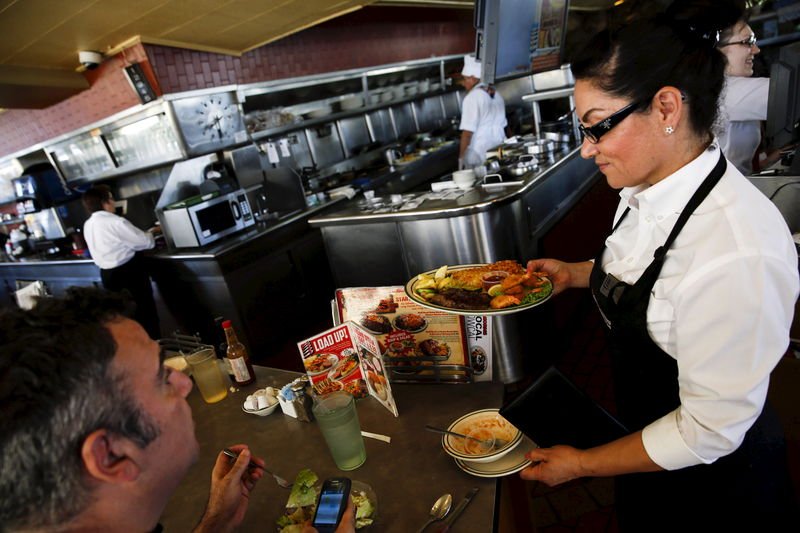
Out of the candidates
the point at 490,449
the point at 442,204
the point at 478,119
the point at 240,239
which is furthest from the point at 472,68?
the point at 490,449

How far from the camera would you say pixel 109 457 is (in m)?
0.80

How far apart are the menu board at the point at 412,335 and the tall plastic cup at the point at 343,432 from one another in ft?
1.21

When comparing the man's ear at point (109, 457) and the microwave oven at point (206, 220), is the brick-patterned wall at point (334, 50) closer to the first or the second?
the microwave oven at point (206, 220)

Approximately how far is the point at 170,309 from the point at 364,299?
161 inches

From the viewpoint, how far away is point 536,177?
3.63 m

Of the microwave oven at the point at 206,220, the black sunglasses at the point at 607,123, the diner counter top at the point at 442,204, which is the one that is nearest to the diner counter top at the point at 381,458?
the black sunglasses at the point at 607,123

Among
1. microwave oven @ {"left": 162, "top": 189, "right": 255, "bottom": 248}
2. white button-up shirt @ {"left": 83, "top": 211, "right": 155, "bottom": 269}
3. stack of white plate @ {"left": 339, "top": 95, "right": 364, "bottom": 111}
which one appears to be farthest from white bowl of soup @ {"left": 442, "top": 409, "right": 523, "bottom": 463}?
stack of white plate @ {"left": 339, "top": 95, "right": 364, "bottom": 111}

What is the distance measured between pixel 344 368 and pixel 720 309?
112cm

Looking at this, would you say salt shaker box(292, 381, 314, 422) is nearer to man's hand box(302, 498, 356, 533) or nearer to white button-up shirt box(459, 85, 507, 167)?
man's hand box(302, 498, 356, 533)

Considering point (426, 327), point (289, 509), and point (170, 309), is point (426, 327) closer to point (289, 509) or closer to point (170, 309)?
point (289, 509)

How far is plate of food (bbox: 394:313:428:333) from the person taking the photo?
1648mm

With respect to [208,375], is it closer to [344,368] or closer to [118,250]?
[344,368]

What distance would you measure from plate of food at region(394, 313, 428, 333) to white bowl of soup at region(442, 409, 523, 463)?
36cm

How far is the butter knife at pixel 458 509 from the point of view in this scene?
1063 mm
